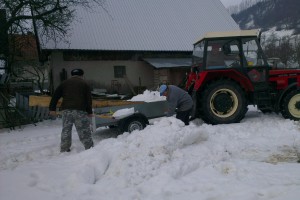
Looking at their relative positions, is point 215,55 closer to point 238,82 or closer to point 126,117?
point 238,82

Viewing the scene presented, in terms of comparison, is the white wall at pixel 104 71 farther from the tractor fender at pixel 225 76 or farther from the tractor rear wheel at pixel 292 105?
the tractor rear wheel at pixel 292 105

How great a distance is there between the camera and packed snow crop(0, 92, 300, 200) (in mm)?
4457

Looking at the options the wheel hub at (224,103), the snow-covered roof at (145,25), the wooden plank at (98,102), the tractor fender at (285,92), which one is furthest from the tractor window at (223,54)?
the snow-covered roof at (145,25)

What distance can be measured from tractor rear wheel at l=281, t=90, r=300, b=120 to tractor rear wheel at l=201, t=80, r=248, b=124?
94 centimetres

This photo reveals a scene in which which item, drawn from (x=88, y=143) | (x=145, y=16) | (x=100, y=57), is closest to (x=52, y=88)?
(x=100, y=57)

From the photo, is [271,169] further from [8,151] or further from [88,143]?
[8,151]

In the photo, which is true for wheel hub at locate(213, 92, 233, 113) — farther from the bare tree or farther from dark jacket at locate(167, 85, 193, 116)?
the bare tree

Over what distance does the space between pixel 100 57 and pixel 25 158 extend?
1438 centimetres

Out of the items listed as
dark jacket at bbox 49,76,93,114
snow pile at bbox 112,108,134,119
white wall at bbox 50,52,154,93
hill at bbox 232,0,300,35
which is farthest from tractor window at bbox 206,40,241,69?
hill at bbox 232,0,300,35

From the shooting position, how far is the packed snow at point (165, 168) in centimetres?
446

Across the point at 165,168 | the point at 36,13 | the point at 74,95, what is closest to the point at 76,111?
the point at 74,95

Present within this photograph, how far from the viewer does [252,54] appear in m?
9.14

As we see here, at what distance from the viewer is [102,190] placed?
15.2ft

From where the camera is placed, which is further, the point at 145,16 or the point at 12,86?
the point at 145,16
